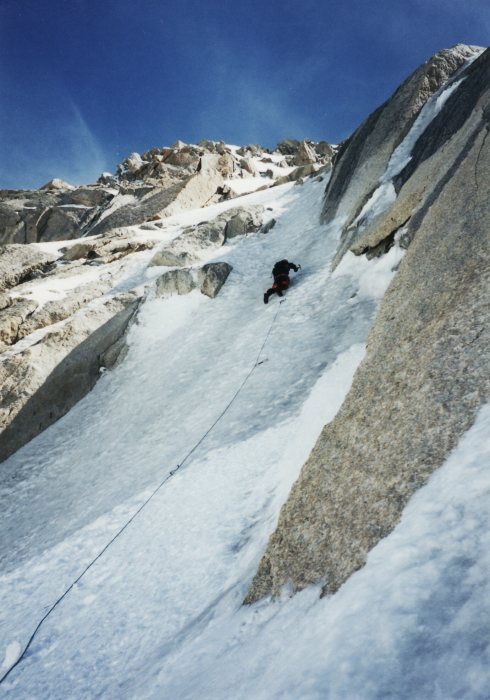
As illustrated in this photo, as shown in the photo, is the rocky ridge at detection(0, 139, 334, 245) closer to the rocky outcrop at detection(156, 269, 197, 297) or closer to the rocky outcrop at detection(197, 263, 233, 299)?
the rocky outcrop at detection(156, 269, 197, 297)

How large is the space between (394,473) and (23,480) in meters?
10.5

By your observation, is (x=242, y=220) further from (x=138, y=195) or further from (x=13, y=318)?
(x=138, y=195)

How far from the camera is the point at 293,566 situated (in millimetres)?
3113

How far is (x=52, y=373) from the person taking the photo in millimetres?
12242

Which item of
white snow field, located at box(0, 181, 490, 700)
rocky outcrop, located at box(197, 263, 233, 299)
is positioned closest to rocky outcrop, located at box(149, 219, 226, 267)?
rocky outcrop, located at box(197, 263, 233, 299)

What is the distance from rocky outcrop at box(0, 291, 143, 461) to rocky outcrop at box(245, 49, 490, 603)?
1057 centimetres

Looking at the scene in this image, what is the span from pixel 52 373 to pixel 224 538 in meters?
10.3

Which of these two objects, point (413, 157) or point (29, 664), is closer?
point (29, 664)

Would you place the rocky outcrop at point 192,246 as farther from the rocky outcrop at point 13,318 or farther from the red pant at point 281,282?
the red pant at point 281,282

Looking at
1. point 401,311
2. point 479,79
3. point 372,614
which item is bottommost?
point 372,614

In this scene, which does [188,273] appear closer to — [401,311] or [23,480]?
[23,480]

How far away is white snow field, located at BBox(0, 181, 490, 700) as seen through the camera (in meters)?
1.71

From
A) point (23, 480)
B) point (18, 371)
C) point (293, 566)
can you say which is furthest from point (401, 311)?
point (18, 371)

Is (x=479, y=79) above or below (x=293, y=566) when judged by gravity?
above
